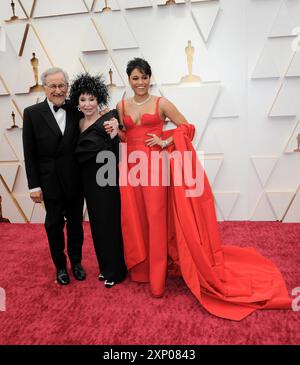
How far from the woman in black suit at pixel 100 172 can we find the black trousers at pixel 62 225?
0.41 feet

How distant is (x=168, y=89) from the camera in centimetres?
352

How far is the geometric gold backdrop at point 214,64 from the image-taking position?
336 centimetres

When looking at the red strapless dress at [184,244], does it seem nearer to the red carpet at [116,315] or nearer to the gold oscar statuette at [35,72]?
the red carpet at [116,315]

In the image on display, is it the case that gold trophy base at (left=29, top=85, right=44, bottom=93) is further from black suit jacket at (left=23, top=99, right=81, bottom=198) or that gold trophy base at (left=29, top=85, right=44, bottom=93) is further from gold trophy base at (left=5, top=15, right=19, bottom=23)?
black suit jacket at (left=23, top=99, right=81, bottom=198)

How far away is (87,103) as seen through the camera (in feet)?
6.96

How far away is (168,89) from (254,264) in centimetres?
191

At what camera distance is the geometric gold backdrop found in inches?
132

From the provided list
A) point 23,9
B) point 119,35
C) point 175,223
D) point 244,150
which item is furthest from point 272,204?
point 23,9

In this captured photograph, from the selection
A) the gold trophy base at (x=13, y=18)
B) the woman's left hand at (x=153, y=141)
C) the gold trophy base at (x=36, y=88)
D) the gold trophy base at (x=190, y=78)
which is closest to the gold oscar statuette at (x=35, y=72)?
the gold trophy base at (x=36, y=88)

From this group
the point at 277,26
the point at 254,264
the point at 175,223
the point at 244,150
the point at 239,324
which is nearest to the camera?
the point at 239,324

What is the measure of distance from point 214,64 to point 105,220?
205cm

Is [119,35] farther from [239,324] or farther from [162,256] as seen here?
[239,324]

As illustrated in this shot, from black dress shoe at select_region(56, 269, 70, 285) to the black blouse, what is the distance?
789 mm

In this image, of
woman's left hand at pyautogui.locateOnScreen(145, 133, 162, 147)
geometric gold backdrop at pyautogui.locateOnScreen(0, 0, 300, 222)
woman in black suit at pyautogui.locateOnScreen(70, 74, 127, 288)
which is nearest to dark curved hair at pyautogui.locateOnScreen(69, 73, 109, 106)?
woman in black suit at pyautogui.locateOnScreen(70, 74, 127, 288)
